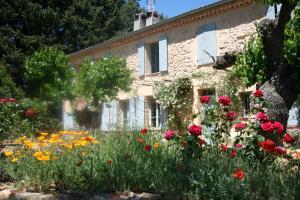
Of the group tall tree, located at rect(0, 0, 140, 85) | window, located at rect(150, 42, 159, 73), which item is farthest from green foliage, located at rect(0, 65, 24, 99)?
tall tree, located at rect(0, 0, 140, 85)

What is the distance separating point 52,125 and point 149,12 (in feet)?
25.1

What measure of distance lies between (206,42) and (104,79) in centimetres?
468

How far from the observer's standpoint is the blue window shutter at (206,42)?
14508mm

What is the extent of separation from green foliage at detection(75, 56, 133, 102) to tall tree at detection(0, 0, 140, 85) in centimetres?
900

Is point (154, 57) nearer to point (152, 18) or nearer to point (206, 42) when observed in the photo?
point (152, 18)

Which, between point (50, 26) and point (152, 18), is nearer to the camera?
Answer: point (152, 18)

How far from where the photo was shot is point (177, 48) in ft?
53.4

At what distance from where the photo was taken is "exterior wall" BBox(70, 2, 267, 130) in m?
13.5

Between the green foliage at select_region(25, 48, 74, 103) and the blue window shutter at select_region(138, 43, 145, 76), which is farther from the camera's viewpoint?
the green foliage at select_region(25, 48, 74, 103)

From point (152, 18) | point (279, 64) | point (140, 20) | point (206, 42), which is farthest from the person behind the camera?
point (140, 20)

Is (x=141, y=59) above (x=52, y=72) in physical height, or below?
above

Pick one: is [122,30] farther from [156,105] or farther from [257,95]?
[257,95]

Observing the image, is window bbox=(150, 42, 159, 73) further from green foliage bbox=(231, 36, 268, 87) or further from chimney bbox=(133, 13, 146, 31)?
green foliage bbox=(231, 36, 268, 87)

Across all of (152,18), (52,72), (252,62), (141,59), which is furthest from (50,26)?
(252,62)
